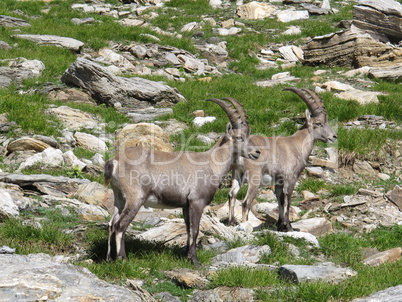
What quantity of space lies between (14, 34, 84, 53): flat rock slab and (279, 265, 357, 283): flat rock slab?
16.2 metres

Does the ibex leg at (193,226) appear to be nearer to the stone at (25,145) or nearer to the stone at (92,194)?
the stone at (92,194)

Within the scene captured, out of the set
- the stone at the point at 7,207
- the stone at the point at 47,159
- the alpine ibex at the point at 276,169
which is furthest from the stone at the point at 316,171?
the stone at the point at 7,207

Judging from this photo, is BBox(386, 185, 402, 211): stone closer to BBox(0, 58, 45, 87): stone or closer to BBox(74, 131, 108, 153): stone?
BBox(74, 131, 108, 153): stone

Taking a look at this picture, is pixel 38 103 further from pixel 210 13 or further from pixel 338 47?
pixel 210 13

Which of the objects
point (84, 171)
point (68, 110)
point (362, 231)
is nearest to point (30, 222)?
point (84, 171)

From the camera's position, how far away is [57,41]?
70.2 feet

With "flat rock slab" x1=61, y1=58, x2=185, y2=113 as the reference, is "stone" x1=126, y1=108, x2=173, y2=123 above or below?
below

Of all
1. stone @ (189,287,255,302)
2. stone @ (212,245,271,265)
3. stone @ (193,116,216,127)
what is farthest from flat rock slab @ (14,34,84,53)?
stone @ (189,287,255,302)

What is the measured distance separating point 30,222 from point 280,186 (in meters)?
4.88

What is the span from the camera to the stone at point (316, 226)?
9828mm

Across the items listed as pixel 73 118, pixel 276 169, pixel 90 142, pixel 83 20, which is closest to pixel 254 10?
pixel 83 20

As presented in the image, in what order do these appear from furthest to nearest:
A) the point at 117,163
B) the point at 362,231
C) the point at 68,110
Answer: the point at 68,110
the point at 362,231
the point at 117,163

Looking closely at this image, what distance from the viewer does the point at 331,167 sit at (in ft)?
43.0

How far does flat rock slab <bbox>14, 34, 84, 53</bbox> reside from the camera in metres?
21.2
